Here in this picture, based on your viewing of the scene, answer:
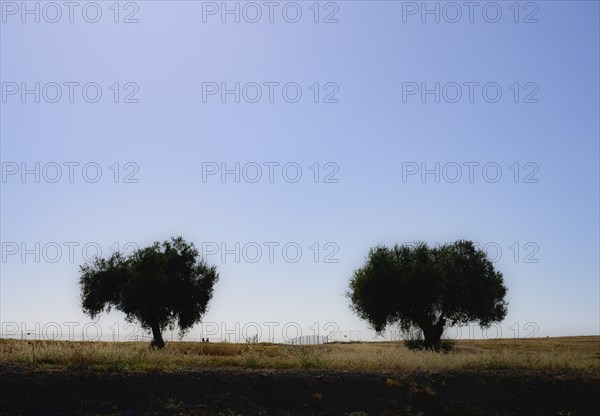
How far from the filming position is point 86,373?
21125mm

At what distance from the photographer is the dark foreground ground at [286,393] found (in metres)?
19.6

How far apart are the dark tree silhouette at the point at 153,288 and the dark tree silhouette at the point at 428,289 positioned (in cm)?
1074

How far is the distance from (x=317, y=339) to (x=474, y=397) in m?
38.2

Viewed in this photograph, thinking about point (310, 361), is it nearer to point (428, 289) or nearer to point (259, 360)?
point (259, 360)

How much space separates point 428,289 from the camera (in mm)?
45625

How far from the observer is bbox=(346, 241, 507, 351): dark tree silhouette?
4562 centimetres

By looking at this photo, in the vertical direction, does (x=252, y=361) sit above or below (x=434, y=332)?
above

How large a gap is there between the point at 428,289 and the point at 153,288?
59.4 ft

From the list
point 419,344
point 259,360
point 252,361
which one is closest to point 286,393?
point 252,361

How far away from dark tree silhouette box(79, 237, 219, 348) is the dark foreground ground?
24269 mm

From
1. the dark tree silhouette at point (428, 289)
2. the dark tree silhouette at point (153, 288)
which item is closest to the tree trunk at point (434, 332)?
the dark tree silhouette at point (428, 289)

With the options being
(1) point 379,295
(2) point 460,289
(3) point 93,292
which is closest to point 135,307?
(3) point 93,292

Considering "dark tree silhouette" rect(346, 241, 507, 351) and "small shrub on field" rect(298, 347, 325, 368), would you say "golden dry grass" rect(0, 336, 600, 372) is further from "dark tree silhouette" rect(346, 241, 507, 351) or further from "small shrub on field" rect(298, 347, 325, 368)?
"dark tree silhouette" rect(346, 241, 507, 351)

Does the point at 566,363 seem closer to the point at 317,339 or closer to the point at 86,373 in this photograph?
the point at 86,373
